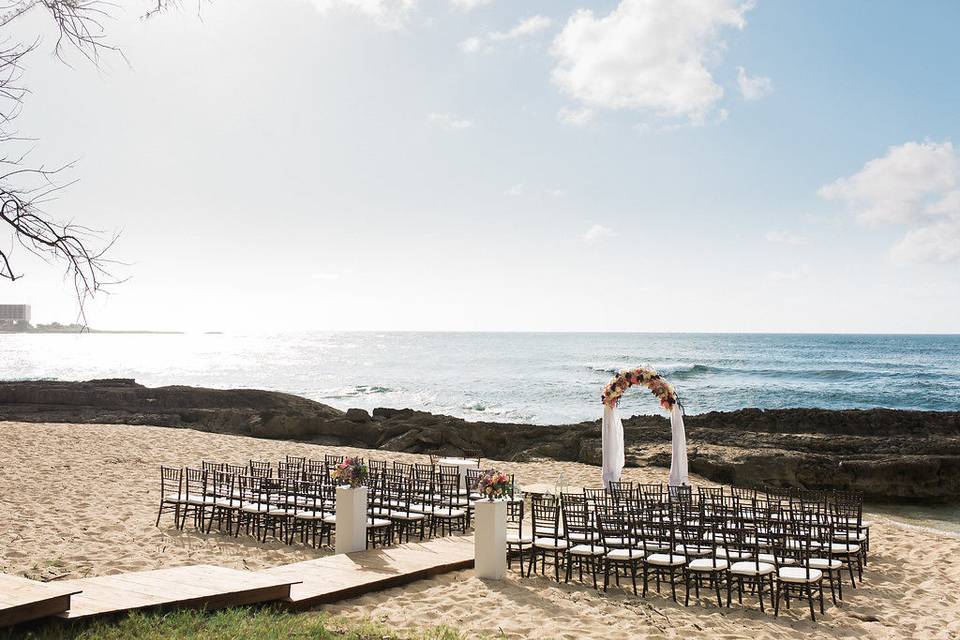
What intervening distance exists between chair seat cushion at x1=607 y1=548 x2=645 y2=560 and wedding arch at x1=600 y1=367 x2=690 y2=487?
16.5 feet

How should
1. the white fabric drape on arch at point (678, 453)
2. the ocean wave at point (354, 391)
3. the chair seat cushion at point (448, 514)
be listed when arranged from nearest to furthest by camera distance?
the chair seat cushion at point (448, 514) → the white fabric drape on arch at point (678, 453) → the ocean wave at point (354, 391)

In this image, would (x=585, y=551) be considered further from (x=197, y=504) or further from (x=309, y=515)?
(x=197, y=504)

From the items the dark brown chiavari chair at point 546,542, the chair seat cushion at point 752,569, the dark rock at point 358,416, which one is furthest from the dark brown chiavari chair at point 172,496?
the dark rock at point 358,416

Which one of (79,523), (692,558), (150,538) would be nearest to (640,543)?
(692,558)

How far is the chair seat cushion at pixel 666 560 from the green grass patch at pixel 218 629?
295 cm

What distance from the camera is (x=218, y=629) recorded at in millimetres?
6367

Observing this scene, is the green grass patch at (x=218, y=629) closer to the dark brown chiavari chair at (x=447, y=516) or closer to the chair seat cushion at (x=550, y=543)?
the chair seat cushion at (x=550, y=543)

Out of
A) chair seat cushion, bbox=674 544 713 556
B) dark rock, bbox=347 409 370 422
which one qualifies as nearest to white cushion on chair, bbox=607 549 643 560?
chair seat cushion, bbox=674 544 713 556

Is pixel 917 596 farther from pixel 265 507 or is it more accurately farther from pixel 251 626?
pixel 265 507

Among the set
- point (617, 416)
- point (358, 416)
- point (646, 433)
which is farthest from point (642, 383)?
point (358, 416)

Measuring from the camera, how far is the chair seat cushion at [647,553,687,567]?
8.69 meters

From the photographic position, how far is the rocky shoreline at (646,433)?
1994 cm

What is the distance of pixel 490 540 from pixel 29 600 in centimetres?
496

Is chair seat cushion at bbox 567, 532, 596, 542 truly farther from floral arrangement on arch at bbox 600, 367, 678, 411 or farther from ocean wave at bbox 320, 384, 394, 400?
ocean wave at bbox 320, 384, 394, 400
